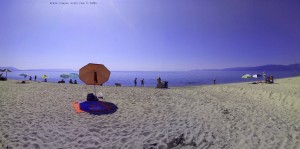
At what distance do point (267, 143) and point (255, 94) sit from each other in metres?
13.4

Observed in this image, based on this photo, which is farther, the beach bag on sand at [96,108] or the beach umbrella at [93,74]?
→ the beach umbrella at [93,74]

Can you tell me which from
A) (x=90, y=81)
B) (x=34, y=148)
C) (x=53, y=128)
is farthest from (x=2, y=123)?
(x=90, y=81)

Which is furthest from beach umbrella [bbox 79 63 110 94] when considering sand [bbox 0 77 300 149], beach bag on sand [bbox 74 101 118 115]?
sand [bbox 0 77 300 149]

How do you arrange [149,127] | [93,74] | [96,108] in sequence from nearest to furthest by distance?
[149,127] → [96,108] → [93,74]

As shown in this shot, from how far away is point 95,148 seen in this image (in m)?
7.18

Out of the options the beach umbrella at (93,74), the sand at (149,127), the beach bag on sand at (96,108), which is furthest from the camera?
the beach umbrella at (93,74)

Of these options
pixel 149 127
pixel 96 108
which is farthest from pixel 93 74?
pixel 149 127

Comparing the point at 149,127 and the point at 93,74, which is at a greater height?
the point at 93,74

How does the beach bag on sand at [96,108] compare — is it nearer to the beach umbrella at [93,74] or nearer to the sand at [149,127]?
the sand at [149,127]

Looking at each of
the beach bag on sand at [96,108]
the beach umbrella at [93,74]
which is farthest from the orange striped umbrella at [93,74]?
the beach bag on sand at [96,108]

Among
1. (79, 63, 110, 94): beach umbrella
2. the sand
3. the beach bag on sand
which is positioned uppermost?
(79, 63, 110, 94): beach umbrella

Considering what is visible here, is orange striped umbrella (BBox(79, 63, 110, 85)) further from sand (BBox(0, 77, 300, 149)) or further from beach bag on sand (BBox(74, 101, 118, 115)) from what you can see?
sand (BBox(0, 77, 300, 149))

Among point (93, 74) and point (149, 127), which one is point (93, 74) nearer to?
point (93, 74)

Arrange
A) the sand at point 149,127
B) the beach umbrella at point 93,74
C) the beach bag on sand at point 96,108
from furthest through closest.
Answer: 1. the beach umbrella at point 93,74
2. the beach bag on sand at point 96,108
3. the sand at point 149,127
